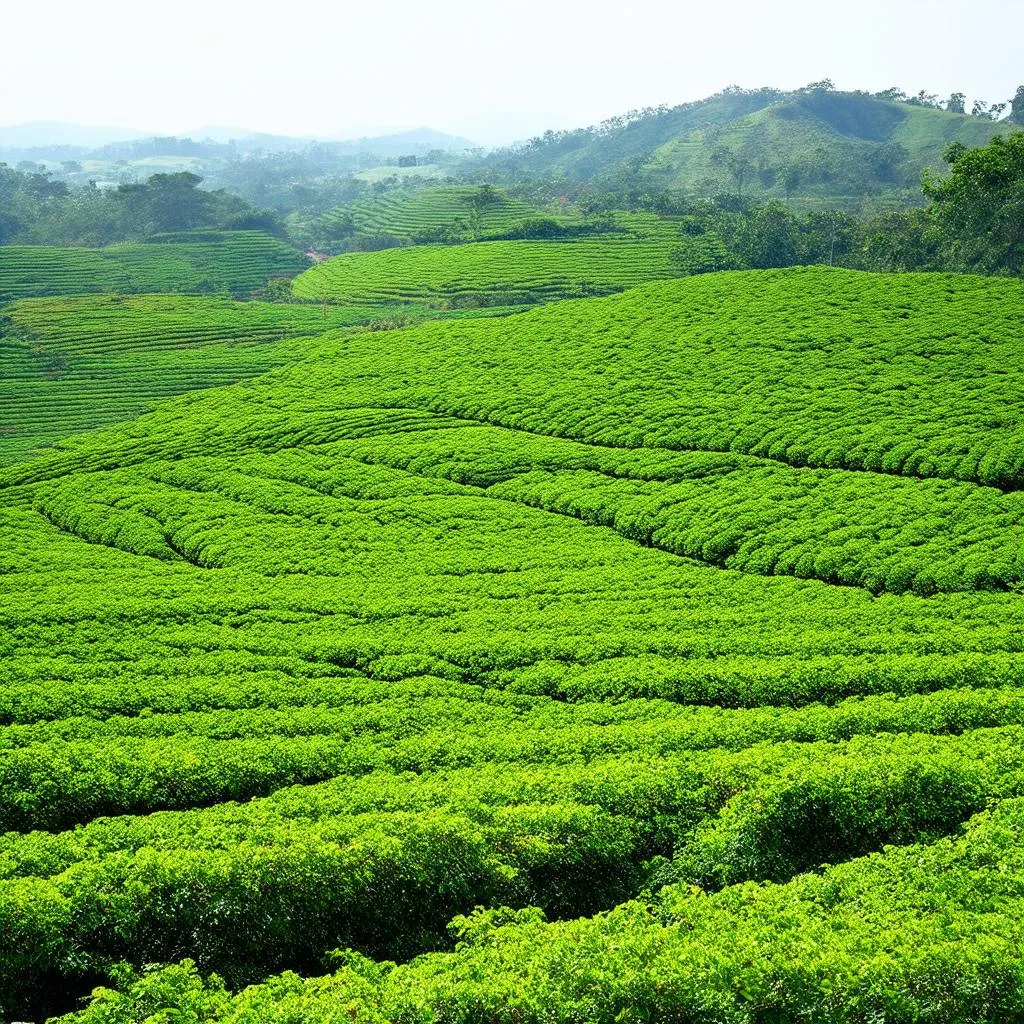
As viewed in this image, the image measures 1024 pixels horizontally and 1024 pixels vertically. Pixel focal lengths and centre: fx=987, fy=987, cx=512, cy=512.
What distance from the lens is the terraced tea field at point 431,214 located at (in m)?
136

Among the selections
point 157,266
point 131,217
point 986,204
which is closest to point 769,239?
point 986,204

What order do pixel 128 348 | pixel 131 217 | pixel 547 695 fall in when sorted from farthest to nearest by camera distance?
pixel 131 217 < pixel 128 348 < pixel 547 695

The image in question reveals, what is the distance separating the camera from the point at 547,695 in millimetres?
29594

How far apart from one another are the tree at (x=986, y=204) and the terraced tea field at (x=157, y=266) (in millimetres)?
81655

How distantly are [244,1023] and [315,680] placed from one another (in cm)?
1623

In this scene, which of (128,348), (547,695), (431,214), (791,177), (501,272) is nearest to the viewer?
(547,695)

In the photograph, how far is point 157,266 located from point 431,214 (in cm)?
4592

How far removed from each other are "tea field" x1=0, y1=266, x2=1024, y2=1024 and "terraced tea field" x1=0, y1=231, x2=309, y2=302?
59.6m

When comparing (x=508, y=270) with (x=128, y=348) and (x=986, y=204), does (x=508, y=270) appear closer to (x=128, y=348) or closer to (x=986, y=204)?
(x=128, y=348)

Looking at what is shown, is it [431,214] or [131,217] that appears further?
[131,217]

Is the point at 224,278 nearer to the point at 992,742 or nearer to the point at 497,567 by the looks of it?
the point at 497,567

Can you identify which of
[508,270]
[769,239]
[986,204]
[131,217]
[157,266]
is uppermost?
[131,217]

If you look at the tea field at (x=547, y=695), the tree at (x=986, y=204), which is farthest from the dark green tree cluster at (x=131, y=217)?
the tree at (x=986, y=204)

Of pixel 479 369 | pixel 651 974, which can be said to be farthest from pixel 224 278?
pixel 651 974
